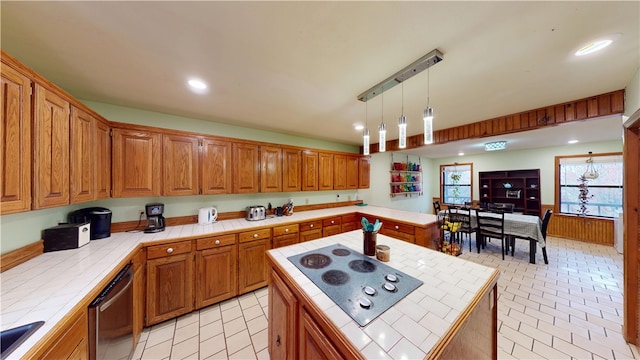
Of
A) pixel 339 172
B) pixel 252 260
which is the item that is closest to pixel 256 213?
pixel 252 260

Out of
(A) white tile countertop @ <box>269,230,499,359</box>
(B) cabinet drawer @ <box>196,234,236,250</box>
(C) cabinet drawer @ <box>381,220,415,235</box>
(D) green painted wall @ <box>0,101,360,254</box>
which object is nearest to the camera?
(A) white tile countertop @ <box>269,230,499,359</box>

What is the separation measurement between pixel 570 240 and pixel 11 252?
9187 mm

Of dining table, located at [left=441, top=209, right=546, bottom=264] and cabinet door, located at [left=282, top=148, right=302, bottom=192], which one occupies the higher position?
cabinet door, located at [left=282, top=148, right=302, bottom=192]

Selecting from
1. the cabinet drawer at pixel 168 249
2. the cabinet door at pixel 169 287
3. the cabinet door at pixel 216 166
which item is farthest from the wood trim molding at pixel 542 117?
the cabinet door at pixel 169 287

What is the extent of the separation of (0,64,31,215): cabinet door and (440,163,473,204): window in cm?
886

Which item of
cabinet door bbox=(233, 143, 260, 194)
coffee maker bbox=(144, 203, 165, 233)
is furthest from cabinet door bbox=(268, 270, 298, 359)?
coffee maker bbox=(144, 203, 165, 233)

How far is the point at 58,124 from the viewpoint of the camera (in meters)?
1.42

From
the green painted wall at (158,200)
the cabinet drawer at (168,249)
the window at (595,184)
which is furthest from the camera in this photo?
the window at (595,184)

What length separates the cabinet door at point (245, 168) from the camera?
2799 mm

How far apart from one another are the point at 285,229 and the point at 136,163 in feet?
6.31

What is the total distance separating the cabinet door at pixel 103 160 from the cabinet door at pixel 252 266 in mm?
1465

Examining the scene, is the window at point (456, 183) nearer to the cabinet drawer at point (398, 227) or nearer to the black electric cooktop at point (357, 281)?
the cabinet drawer at point (398, 227)

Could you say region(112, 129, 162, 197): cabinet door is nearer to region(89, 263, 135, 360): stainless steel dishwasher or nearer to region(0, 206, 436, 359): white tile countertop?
region(0, 206, 436, 359): white tile countertop

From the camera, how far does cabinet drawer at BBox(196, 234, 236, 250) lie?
2.23 metres
